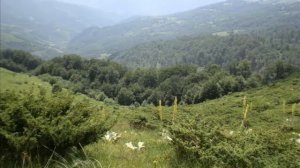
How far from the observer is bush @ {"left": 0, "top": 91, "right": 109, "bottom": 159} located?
5.82 meters

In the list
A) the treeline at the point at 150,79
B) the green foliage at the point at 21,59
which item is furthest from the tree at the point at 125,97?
the green foliage at the point at 21,59

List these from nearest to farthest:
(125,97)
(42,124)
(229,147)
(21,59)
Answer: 1. (42,124)
2. (229,147)
3. (125,97)
4. (21,59)

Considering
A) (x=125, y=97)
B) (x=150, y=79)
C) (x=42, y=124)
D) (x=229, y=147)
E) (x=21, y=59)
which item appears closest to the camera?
(x=42, y=124)

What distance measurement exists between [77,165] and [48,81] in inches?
4479

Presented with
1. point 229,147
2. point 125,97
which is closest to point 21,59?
point 125,97

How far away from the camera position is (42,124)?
6.04 m

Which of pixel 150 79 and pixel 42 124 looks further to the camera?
pixel 150 79

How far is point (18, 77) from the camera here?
3971 inches

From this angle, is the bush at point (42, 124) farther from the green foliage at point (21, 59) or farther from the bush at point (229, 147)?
the green foliage at point (21, 59)

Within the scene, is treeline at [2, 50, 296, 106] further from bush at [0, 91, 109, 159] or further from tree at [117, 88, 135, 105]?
bush at [0, 91, 109, 159]

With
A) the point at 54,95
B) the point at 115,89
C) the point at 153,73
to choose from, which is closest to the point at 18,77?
the point at 115,89

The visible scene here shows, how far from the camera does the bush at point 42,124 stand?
5820mm

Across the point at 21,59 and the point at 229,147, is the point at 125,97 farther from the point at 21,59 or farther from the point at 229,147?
the point at 229,147

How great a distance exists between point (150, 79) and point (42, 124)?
135995 millimetres
